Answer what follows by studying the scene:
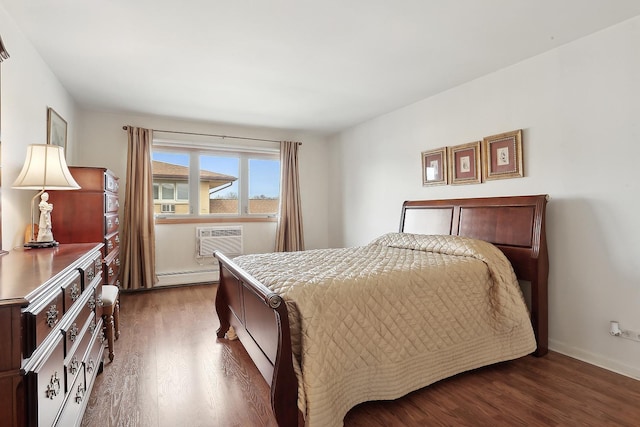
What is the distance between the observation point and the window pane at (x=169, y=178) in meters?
4.69

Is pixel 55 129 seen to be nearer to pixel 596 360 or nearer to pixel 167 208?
pixel 167 208

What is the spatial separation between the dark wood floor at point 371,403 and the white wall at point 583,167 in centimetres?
37

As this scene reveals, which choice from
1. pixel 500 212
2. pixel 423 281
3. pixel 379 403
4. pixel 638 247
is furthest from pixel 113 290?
pixel 638 247

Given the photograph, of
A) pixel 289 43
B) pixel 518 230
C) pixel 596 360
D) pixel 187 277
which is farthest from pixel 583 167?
pixel 187 277

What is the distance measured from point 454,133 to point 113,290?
339 centimetres

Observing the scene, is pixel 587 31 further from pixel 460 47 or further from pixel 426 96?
pixel 426 96

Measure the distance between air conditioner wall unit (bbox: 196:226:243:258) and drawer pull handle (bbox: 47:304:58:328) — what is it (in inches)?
146

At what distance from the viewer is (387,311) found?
6.13ft

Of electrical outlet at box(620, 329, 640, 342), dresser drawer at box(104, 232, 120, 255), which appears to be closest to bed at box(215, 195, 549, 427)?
electrical outlet at box(620, 329, 640, 342)

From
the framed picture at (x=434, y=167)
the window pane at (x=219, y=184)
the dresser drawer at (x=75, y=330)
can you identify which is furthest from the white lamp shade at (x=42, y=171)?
the framed picture at (x=434, y=167)

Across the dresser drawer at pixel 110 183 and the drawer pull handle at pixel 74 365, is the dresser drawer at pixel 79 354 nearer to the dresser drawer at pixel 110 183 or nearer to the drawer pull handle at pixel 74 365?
the drawer pull handle at pixel 74 365

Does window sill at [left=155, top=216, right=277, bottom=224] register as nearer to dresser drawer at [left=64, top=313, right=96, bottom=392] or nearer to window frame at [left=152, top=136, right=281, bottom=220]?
window frame at [left=152, top=136, right=281, bottom=220]

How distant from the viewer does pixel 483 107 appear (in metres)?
3.12

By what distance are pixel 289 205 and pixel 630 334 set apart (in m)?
4.12
